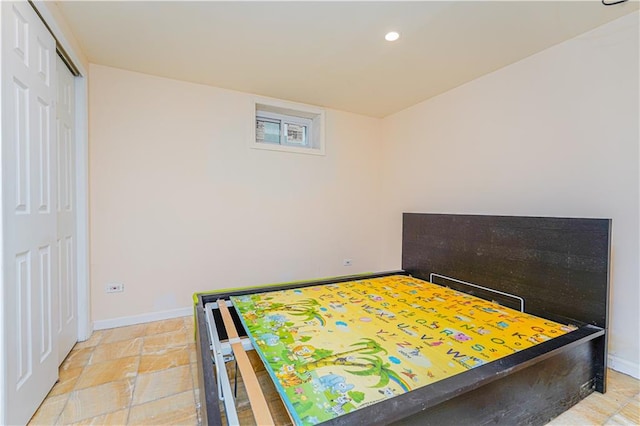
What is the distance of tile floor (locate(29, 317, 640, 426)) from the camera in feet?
4.84

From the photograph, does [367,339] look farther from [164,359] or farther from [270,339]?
[164,359]

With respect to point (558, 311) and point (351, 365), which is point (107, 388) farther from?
point (558, 311)

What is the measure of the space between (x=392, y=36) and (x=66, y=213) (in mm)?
2786

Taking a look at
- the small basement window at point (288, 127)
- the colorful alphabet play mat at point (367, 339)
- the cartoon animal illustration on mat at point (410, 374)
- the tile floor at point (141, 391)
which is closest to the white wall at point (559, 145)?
the tile floor at point (141, 391)

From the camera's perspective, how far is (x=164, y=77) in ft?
9.18

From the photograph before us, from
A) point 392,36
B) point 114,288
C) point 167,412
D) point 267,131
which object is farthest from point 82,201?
point 392,36

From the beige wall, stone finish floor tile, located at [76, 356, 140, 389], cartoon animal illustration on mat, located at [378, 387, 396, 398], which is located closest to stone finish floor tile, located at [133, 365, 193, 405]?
stone finish floor tile, located at [76, 356, 140, 389]

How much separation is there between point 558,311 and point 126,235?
11.7 feet

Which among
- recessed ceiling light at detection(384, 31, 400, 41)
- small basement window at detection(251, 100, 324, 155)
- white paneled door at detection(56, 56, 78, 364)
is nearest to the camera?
white paneled door at detection(56, 56, 78, 364)

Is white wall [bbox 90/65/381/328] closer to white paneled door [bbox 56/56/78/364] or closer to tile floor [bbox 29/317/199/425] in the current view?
white paneled door [bbox 56/56/78/364]

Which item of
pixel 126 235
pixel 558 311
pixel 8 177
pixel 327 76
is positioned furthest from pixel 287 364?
pixel 327 76

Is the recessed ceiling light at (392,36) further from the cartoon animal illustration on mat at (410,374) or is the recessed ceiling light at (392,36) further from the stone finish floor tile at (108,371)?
the stone finish floor tile at (108,371)

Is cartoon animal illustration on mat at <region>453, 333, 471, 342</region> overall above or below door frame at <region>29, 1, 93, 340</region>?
below

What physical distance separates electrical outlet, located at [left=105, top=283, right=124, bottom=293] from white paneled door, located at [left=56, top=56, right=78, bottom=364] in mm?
319
